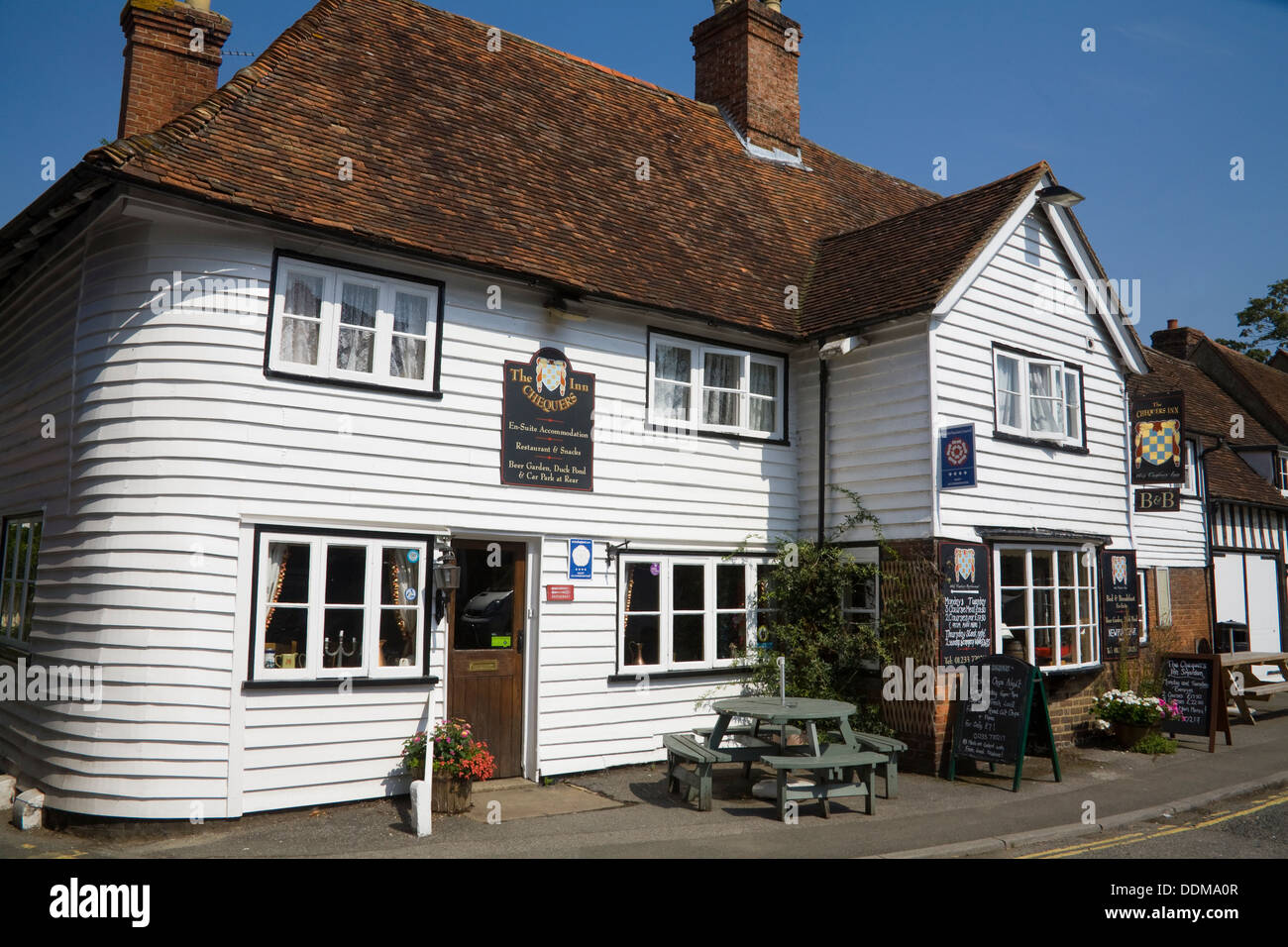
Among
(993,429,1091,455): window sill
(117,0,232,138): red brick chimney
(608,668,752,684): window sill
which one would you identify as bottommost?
(608,668,752,684): window sill

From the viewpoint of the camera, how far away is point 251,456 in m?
8.37

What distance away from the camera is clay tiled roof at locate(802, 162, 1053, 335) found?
1141 centimetres

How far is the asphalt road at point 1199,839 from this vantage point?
742 centimetres

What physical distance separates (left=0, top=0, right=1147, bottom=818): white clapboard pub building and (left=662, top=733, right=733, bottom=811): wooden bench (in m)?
1.16

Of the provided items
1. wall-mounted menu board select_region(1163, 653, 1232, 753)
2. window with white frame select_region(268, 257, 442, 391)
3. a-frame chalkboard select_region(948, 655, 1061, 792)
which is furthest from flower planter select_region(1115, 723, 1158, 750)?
window with white frame select_region(268, 257, 442, 391)

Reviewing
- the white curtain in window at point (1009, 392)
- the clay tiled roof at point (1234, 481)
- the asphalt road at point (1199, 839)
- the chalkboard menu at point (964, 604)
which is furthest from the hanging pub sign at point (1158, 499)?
the asphalt road at point (1199, 839)

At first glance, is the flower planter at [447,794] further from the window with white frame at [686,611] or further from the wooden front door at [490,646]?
the window with white frame at [686,611]

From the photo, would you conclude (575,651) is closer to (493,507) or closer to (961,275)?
(493,507)

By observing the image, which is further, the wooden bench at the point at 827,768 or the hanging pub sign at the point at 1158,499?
the hanging pub sign at the point at 1158,499

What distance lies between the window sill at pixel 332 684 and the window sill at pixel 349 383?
→ 2740 mm

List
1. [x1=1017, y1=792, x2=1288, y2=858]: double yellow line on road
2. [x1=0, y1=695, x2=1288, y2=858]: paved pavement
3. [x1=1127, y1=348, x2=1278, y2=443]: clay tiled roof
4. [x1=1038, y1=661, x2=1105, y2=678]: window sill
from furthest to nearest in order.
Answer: [x1=1127, y1=348, x2=1278, y2=443]: clay tiled roof → [x1=1038, y1=661, x2=1105, y2=678]: window sill → [x1=1017, y1=792, x2=1288, y2=858]: double yellow line on road → [x1=0, y1=695, x2=1288, y2=858]: paved pavement

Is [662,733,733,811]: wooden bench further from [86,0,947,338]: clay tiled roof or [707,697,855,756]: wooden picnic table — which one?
[86,0,947,338]: clay tiled roof
